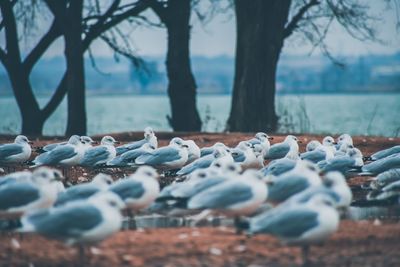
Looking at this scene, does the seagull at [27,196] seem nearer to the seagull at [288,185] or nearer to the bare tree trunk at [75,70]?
the seagull at [288,185]

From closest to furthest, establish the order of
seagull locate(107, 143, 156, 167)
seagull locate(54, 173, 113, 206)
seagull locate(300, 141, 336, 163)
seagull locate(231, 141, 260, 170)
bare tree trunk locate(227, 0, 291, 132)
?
seagull locate(54, 173, 113, 206) → seagull locate(300, 141, 336, 163) → seagull locate(231, 141, 260, 170) → seagull locate(107, 143, 156, 167) → bare tree trunk locate(227, 0, 291, 132)

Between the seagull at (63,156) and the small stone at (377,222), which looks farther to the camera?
the seagull at (63,156)

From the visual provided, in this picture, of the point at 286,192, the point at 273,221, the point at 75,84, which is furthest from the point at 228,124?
the point at 273,221

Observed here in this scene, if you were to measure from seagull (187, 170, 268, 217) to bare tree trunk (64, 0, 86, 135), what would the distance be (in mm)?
18154

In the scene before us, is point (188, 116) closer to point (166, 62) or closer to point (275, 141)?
point (166, 62)

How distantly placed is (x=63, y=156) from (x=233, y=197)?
25.9 ft

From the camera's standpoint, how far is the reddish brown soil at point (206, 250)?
12703 millimetres

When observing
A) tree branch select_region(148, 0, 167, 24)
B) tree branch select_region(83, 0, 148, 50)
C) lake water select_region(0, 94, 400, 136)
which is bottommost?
lake water select_region(0, 94, 400, 136)

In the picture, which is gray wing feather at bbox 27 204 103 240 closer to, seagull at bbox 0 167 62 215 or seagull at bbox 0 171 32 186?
seagull at bbox 0 167 62 215

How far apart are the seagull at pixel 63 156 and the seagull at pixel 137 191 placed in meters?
6.22

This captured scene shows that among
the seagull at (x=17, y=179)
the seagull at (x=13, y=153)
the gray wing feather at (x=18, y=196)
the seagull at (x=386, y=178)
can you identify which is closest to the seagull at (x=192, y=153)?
the seagull at (x=13, y=153)

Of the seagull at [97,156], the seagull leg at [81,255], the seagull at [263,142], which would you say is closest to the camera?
the seagull leg at [81,255]

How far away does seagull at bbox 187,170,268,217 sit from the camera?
46.4 feet

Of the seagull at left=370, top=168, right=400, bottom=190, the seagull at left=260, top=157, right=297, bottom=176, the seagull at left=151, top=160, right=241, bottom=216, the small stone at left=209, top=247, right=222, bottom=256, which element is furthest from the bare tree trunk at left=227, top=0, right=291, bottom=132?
the small stone at left=209, top=247, right=222, bottom=256
